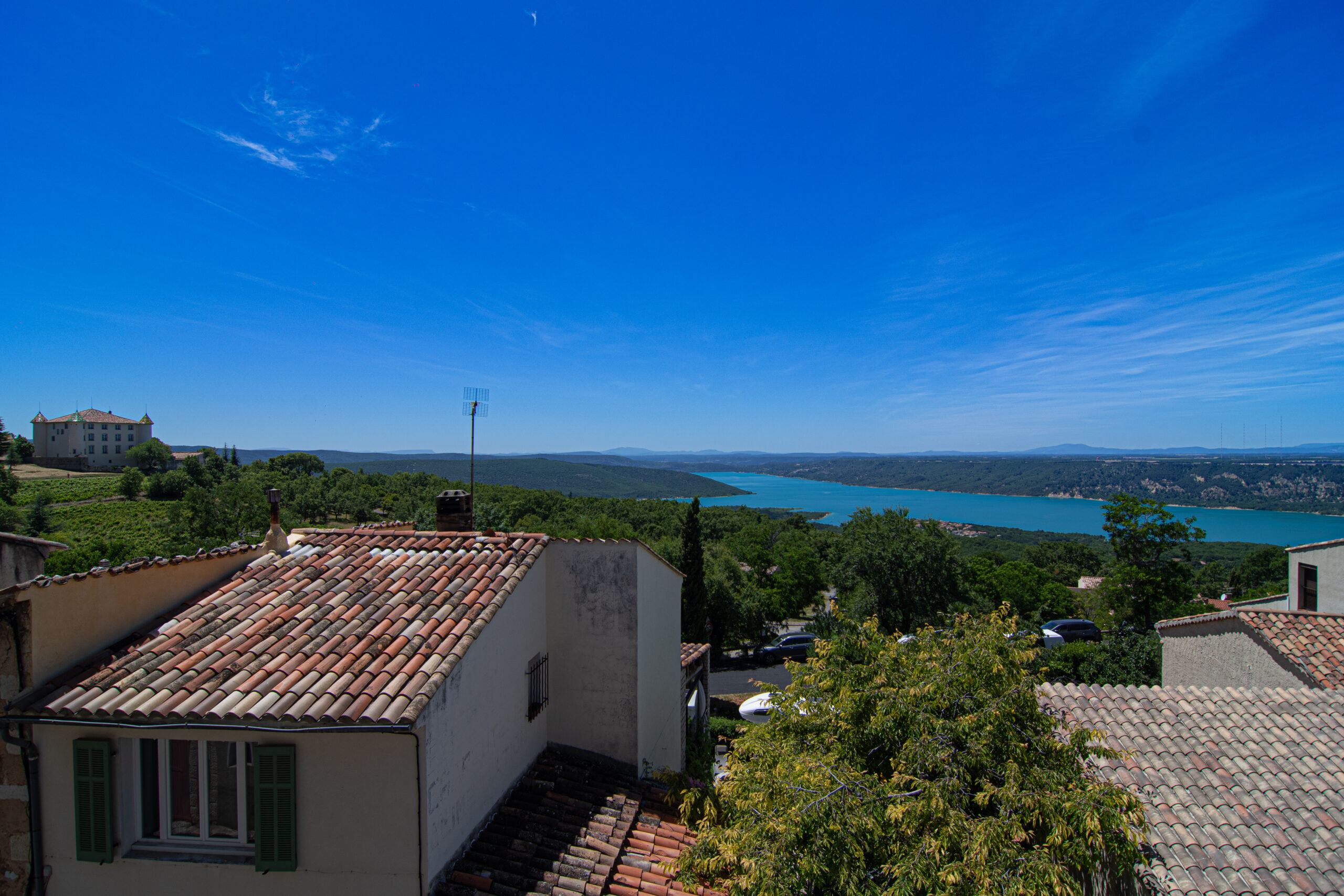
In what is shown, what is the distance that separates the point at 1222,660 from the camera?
502 inches

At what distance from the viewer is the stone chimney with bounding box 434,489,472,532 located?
9914 mm

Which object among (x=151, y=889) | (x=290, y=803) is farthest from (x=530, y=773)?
(x=151, y=889)

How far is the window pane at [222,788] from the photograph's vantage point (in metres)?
5.27

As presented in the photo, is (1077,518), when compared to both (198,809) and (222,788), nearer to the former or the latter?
(222,788)

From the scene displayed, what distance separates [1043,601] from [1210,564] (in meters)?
42.0

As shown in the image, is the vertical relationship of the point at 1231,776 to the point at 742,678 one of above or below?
above

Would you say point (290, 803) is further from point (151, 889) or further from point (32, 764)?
point (32, 764)

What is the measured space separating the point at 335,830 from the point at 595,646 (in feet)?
11.7

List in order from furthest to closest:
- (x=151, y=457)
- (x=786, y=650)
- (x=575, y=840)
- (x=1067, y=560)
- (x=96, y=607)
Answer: (x=151, y=457) → (x=1067, y=560) → (x=786, y=650) → (x=575, y=840) → (x=96, y=607)

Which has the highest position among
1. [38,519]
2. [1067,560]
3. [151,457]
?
[151,457]

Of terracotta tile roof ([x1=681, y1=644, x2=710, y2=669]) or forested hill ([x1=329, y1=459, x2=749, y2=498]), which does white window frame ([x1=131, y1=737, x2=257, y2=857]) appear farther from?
forested hill ([x1=329, y1=459, x2=749, y2=498])

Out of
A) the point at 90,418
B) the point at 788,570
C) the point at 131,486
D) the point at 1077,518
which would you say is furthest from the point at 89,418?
the point at 1077,518

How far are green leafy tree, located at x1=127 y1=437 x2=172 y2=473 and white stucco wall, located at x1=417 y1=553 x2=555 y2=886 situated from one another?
129 meters

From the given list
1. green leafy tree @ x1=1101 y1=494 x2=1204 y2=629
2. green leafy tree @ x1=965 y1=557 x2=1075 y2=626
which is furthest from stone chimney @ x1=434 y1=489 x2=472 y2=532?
green leafy tree @ x1=965 y1=557 x2=1075 y2=626
